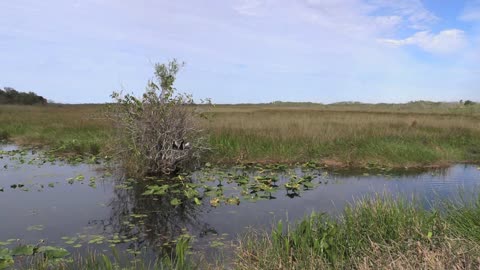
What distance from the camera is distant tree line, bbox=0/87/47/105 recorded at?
76188mm

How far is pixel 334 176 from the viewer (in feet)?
47.1

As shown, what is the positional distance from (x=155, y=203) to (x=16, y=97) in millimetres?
80891

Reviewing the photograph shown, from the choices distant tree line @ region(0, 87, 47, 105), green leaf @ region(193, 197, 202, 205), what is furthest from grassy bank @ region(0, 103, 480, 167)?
distant tree line @ region(0, 87, 47, 105)

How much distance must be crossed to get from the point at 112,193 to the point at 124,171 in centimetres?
206

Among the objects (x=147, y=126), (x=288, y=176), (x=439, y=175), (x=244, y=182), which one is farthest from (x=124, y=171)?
(x=439, y=175)

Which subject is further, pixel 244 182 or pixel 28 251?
pixel 244 182

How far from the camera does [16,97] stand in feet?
256

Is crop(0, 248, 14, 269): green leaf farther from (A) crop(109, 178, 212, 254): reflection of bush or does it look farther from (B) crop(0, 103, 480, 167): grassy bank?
(B) crop(0, 103, 480, 167): grassy bank

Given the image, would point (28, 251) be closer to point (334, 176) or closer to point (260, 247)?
point (260, 247)

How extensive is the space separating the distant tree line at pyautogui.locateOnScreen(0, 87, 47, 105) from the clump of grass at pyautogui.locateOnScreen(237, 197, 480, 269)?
272 ft

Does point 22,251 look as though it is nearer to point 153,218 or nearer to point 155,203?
point 153,218

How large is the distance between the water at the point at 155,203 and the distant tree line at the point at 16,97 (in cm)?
7071

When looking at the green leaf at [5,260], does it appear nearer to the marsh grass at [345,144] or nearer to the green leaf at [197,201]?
the green leaf at [197,201]

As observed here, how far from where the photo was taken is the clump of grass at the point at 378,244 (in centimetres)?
480
